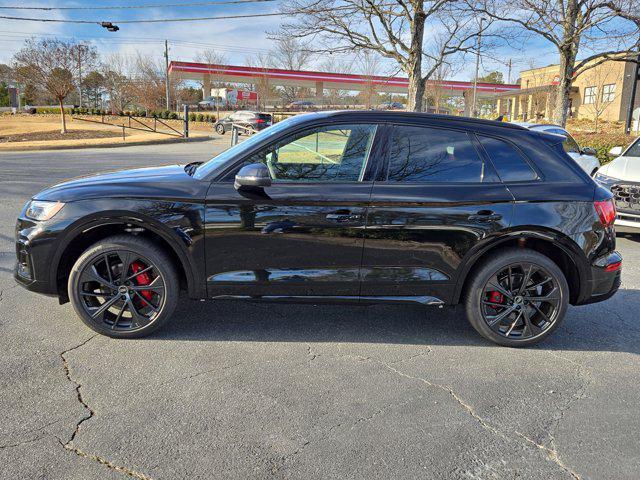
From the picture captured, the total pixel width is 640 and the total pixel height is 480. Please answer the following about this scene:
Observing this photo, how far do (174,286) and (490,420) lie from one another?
236 centimetres

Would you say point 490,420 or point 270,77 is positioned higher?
point 270,77

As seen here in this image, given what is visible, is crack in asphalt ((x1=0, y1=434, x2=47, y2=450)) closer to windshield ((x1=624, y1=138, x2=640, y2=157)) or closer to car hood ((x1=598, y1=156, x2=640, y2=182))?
car hood ((x1=598, y1=156, x2=640, y2=182))

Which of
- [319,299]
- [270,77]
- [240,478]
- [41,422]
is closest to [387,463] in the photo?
[240,478]

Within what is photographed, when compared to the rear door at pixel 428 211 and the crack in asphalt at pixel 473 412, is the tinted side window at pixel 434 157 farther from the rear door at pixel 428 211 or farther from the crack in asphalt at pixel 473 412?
the crack in asphalt at pixel 473 412

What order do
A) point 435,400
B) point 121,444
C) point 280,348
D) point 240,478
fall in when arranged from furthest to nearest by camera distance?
1. point 280,348
2. point 435,400
3. point 121,444
4. point 240,478

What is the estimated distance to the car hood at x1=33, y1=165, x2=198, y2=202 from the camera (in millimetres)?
3709

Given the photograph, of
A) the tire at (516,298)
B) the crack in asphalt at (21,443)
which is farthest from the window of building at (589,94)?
the crack in asphalt at (21,443)

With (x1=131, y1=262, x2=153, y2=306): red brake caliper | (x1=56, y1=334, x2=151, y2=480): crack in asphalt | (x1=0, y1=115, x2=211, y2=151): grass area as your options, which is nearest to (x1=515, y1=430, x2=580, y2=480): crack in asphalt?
(x1=56, y1=334, x2=151, y2=480): crack in asphalt

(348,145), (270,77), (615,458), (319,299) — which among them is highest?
(270,77)

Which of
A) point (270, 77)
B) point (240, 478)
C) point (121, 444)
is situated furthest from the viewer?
point (270, 77)

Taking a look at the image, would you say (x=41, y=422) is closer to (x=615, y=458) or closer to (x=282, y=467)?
(x=282, y=467)

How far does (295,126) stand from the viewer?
3.85 meters

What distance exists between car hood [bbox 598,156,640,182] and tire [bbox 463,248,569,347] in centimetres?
474

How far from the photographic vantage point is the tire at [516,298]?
386 centimetres
